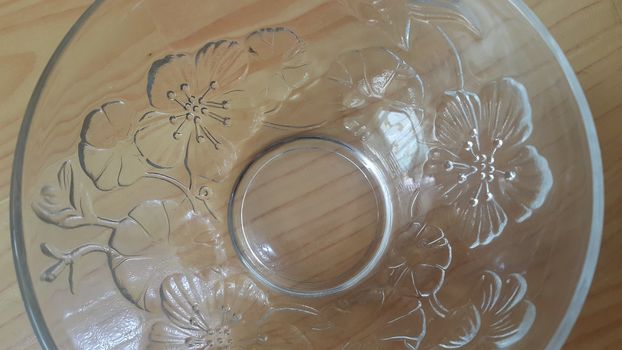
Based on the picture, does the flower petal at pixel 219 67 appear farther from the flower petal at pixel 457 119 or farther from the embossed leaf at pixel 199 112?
the flower petal at pixel 457 119

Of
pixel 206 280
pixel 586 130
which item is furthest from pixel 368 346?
pixel 586 130

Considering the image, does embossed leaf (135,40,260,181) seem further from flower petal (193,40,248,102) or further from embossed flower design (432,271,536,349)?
embossed flower design (432,271,536,349)

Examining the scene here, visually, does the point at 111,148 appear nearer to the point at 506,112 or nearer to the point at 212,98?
the point at 212,98

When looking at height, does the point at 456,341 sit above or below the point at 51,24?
below

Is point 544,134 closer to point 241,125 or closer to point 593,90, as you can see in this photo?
point 593,90

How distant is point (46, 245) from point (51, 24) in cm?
27

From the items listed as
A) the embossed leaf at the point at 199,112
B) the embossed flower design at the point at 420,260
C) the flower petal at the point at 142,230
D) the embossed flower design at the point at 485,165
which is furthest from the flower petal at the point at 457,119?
the flower petal at the point at 142,230

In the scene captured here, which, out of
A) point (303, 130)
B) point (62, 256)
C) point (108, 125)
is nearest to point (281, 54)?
point (303, 130)

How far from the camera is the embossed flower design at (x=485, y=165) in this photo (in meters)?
0.56

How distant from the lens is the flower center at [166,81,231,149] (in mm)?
623

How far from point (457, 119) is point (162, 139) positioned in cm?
34

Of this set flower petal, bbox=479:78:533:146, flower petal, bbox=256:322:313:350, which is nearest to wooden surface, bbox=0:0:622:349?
flower petal, bbox=479:78:533:146

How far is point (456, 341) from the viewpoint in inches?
22.5

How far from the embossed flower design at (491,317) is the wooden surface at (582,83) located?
4.5 inches
